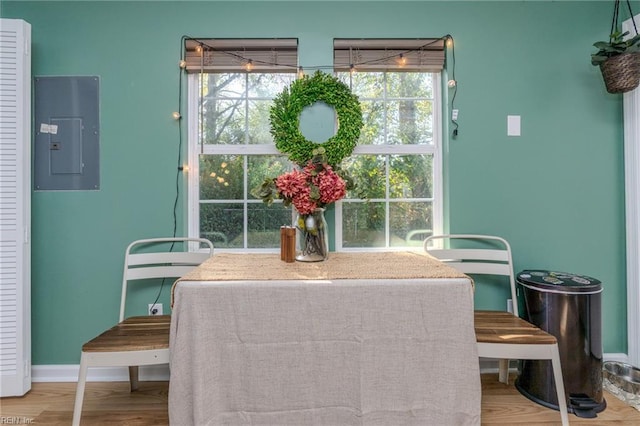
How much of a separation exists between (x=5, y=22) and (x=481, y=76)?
2897mm

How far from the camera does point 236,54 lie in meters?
2.12

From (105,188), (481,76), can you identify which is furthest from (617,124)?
(105,188)

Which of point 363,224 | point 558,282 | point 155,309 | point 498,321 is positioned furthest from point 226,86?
point 558,282

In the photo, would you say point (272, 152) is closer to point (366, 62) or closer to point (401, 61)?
point (366, 62)

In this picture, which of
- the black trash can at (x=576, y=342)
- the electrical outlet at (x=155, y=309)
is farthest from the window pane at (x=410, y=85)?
the electrical outlet at (x=155, y=309)

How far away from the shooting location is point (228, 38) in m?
2.11

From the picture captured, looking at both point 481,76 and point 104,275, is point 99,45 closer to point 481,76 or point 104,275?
point 104,275

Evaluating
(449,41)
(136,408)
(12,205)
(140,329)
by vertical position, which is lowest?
(136,408)

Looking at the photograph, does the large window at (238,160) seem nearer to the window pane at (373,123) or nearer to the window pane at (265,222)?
the window pane at (265,222)

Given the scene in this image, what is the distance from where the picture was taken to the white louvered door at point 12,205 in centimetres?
187

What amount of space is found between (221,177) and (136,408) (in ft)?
4.71

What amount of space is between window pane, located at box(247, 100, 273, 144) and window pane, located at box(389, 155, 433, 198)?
880mm

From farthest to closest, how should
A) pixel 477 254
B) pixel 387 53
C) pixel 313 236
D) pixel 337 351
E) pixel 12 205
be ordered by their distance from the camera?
1. pixel 387 53
2. pixel 477 254
3. pixel 12 205
4. pixel 313 236
5. pixel 337 351

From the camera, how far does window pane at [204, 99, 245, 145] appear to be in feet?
7.31
